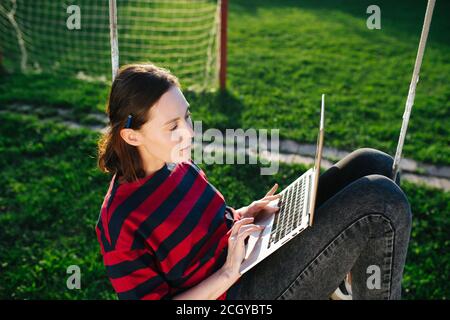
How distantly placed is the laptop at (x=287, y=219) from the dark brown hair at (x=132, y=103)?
1.60ft

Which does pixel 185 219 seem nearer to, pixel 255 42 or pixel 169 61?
pixel 169 61

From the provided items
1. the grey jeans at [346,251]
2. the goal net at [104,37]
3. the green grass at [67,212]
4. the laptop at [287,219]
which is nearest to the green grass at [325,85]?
the goal net at [104,37]

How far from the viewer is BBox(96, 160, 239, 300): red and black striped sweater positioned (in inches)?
56.1

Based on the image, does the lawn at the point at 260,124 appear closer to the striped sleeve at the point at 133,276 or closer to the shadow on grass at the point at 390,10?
the shadow on grass at the point at 390,10

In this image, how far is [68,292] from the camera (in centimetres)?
238

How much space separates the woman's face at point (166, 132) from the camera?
1560mm

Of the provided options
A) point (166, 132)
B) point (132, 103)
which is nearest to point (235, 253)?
point (166, 132)

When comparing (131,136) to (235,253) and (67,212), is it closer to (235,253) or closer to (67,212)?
(235,253)

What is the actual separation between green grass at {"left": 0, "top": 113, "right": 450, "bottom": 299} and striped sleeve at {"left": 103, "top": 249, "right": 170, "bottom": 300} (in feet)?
3.34

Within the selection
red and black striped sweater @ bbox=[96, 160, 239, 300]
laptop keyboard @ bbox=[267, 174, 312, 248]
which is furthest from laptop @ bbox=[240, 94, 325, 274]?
red and black striped sweater @ bbox=[96, 160, 239, 300]
